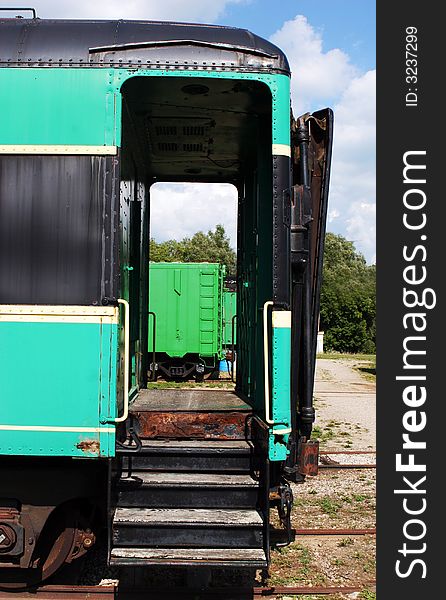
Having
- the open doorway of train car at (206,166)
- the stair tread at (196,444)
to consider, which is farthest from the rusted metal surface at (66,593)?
the open doorway of train car at (206,166)

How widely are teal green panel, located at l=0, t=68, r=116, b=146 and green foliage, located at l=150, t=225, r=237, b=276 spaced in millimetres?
46828

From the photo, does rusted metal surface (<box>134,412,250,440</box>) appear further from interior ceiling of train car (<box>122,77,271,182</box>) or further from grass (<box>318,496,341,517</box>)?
grass (<box>318,496,341,517</box>)

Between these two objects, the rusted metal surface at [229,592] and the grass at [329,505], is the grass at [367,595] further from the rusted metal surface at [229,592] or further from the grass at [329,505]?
the grass at [329,505]

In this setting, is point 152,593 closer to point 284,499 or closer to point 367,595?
point 284,499

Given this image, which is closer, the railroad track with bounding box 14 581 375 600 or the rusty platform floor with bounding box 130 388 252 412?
the railroad track with bounding box 14 581 375 600

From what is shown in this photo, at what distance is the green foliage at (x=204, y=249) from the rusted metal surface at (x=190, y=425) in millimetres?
46546

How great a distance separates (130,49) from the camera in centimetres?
381

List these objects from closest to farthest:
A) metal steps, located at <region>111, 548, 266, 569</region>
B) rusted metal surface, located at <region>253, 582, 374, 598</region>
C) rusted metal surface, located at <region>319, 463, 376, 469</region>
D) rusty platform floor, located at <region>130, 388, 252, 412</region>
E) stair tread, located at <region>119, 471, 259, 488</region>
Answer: metal steps, located at <region>111, 548, 266, 569</region> → stair tread, located at <region>119, 471, 259, 488</region> → rusted metal surface, located at <region>253, 582, 374, 598</region> → rusty platform floor, located at <region>130, 388, 252, 412</region> → rusted metal surface, located at <region>319, 463, 376, 469</region>

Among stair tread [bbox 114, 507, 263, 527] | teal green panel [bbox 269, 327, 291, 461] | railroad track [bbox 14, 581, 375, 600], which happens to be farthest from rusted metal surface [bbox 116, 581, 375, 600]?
teal green panel [bbox 269, 327, 291, 461]

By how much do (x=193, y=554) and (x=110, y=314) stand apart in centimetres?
166

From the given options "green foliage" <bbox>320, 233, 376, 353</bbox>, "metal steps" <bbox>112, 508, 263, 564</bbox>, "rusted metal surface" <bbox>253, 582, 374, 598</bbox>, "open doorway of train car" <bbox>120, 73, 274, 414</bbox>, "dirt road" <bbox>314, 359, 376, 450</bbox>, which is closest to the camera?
"metal steps" <bbox>112, 508, 263, 564</bbox>

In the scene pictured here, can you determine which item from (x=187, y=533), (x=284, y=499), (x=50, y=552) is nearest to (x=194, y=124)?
(x=284, y=499)

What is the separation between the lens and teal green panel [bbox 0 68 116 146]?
148 inches

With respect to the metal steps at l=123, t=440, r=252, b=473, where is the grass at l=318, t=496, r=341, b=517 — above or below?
below
